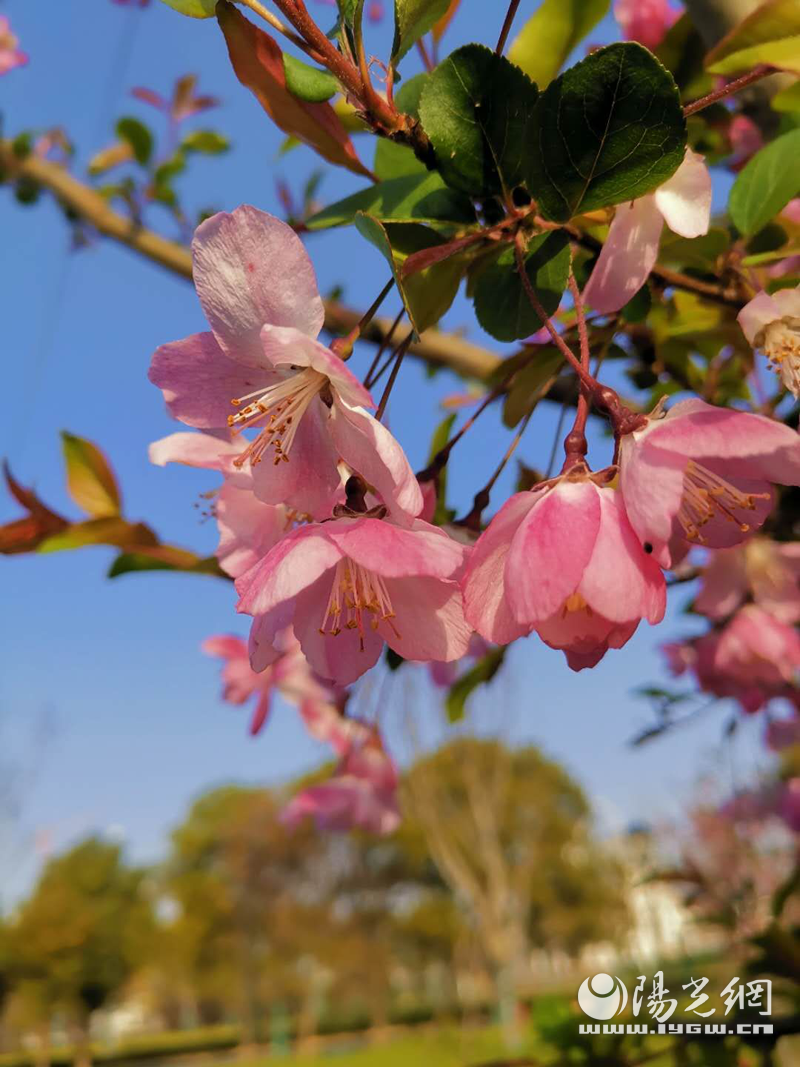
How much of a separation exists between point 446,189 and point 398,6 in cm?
9

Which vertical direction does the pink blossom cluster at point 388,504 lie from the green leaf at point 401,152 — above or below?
below

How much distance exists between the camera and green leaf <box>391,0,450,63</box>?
1.47ft

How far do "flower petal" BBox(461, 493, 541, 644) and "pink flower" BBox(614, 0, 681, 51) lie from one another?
743 millimetres

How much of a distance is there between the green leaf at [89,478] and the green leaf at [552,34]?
0.49 metres

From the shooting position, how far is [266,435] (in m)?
0.47

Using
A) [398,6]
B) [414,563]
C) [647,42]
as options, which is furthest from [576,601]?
[647,42]

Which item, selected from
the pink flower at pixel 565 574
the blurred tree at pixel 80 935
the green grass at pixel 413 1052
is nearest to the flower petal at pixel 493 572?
the pink flower at pixel 565 574

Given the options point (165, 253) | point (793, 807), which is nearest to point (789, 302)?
point (165, 253)

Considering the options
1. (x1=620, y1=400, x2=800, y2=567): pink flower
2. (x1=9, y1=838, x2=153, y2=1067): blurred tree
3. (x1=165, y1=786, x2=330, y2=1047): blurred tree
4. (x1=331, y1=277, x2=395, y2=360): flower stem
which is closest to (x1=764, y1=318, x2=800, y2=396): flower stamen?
(x1=620, y1=400, x2=800, y2=567): pink flower

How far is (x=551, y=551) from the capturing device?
0.37m

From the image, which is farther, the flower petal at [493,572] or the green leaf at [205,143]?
the green leaf at [205,143]

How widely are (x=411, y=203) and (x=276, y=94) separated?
3.7 inches

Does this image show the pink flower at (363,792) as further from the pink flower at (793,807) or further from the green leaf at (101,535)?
the pink flower at (793,807)

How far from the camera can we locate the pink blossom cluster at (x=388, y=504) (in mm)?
370
